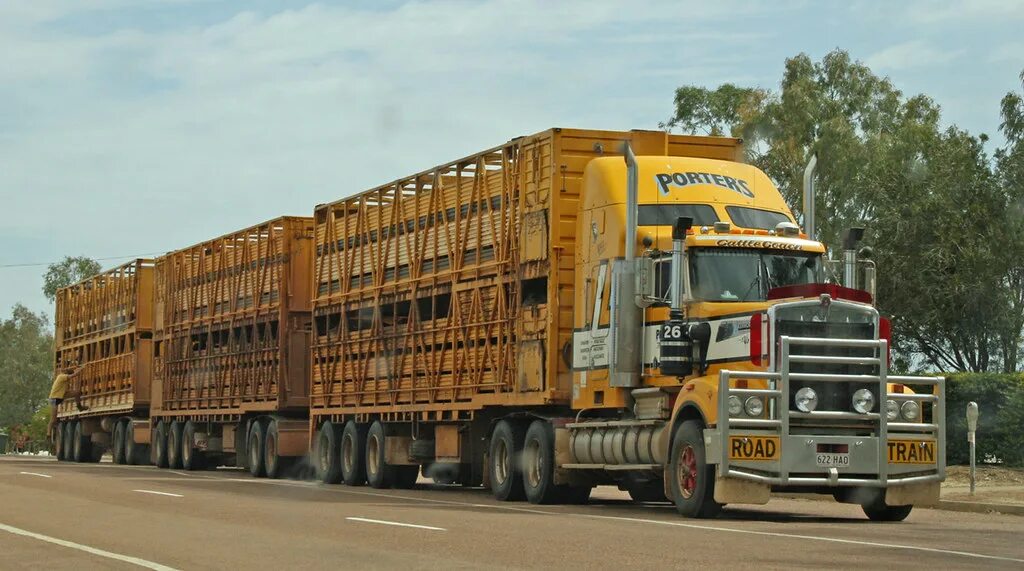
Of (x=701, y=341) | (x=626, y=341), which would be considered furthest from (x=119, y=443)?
(x=701, y=341)

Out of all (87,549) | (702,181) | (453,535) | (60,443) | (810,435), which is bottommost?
(87,549)

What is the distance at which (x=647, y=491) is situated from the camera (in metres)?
23.4

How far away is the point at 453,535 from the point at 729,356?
4968 mm

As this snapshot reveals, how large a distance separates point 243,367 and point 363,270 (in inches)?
249

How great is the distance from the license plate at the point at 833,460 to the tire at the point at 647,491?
4707mm

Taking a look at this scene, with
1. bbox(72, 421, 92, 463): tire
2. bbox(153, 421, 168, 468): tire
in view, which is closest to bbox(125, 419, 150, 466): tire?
bbox(153, 421, 168, 468): tire

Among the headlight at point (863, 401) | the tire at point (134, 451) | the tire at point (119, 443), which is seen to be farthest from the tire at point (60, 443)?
the headlight at point (863, 401)

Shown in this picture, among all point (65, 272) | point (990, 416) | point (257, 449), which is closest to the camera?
point (990, 416)

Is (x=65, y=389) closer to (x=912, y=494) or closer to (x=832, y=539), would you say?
(x=912, y=494)

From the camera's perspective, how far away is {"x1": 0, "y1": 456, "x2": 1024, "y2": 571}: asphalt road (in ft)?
41.7

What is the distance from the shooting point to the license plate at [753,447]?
17.8m

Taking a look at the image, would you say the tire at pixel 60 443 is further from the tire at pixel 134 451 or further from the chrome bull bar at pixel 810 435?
the chrome bull bar at pixel 810 435

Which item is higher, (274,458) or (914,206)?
(914,206)

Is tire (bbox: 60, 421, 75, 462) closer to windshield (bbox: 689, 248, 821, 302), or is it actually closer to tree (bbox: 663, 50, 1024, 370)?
tree (bbox: 663, 50, 1024, 370)
